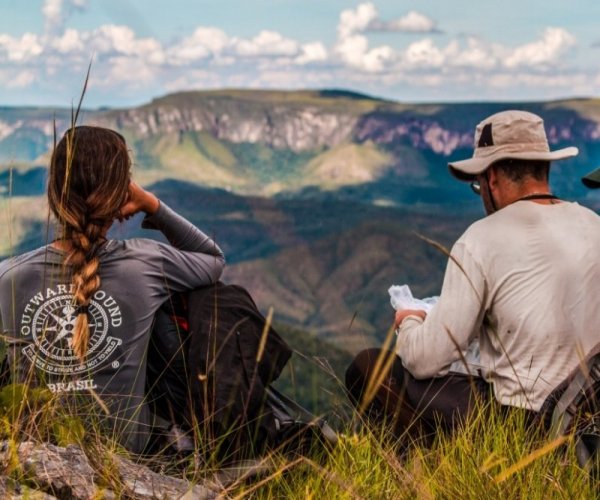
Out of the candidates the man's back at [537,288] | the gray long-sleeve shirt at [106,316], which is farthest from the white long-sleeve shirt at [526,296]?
the gray long-sleeve shirt at [106,316]

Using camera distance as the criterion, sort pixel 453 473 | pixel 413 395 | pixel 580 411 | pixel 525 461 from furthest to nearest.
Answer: pixel 413 395 < pixel 580 411 < pixel 453 473 < pixel 525 461

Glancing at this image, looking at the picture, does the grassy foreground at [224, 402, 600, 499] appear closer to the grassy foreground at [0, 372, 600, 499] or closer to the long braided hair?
the grassy foreground at [0, 372, 600, 499]

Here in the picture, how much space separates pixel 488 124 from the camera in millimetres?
3844

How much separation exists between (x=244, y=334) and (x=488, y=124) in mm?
1406

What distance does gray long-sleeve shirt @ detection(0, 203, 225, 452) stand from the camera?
3260 millimetres

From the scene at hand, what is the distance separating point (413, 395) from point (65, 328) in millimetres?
1515

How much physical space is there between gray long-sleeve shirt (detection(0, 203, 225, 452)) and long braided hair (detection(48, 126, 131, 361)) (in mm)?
68

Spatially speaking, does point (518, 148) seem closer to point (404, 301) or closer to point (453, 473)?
point (404, 301)

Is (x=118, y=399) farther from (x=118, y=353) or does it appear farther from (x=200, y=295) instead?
(x=200, y=295)

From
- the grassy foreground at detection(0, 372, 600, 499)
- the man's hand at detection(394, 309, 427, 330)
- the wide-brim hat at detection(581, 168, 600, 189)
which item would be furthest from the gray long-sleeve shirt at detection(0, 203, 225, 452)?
the wide-brim hat at detection(581, 168, 600, 189)

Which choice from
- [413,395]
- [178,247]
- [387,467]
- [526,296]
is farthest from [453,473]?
[178,247]

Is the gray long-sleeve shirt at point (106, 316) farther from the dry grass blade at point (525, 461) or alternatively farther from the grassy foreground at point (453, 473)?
the dry grass blade at point (525, 461)

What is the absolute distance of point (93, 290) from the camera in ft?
10.7

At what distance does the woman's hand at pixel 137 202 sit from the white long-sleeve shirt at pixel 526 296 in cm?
118
